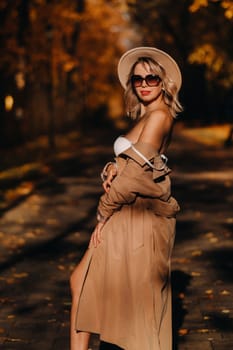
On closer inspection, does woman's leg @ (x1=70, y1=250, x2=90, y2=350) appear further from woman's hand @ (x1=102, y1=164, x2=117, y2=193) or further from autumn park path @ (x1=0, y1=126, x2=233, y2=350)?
autumn park path @ (x1=0, y1=126, x2=233, y2=350)

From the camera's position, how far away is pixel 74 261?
873 cm

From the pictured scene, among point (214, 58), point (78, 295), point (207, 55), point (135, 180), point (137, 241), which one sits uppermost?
point (207, 55)

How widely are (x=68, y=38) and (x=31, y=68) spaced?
8.70 meters

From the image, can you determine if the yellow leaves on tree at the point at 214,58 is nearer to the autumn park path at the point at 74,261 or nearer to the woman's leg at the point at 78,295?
the autumn park path at the point at 74,261

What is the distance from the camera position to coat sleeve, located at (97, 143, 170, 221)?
4.07 m

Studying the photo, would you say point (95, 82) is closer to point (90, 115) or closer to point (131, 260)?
point (90, 115)

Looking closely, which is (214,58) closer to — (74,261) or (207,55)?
(207,55)

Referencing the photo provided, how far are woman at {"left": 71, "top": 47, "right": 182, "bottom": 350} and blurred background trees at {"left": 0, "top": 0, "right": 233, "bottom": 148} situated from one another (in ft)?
31.9

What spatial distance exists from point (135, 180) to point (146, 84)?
56cm

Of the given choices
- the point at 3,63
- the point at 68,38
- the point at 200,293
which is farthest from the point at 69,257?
the point at 68,38

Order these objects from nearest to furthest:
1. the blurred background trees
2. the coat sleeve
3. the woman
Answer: the coat sleeve → the woman → the blurred background trees

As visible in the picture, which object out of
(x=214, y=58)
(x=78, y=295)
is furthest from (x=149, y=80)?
(x=214, y=58)

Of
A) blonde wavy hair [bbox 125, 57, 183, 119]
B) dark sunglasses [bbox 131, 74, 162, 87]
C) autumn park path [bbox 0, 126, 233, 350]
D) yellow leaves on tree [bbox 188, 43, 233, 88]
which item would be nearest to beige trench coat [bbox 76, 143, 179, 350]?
blonde wavy hair [bbox 125, 57, 183, 119]

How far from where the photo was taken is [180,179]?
17.4m
